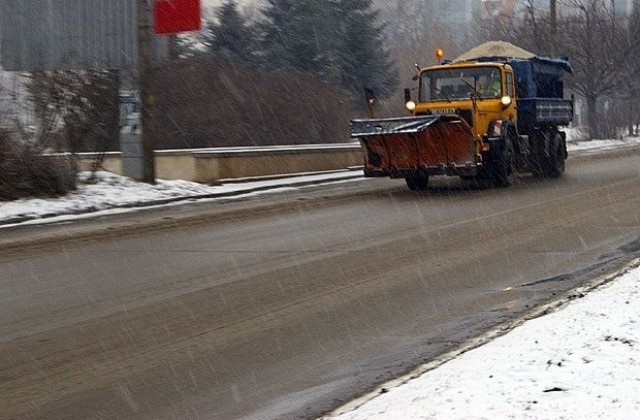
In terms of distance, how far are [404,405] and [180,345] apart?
278cm

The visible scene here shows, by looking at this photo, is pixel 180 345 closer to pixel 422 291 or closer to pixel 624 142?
pixel 422 291

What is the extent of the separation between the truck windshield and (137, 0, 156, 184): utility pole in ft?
20.4

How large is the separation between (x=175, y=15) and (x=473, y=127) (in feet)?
23.7

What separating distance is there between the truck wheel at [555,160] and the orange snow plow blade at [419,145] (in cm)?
609

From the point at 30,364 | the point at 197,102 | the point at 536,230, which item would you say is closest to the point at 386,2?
the point at 197,102

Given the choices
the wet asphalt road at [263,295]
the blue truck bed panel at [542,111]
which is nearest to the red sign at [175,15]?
the wet asphalt road at [263,295]

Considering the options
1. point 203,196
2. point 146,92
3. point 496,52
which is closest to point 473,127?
point 203,196

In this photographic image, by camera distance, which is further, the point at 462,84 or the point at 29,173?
the point at 462,84

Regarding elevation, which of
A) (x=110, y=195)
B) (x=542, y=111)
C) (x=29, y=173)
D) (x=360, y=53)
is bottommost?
(x=110, y=195)

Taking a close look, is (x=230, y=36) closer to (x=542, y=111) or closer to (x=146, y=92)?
(x=542, y=111)

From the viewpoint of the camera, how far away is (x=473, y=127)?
931 inches

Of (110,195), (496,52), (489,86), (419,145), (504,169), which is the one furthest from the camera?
(496,52)

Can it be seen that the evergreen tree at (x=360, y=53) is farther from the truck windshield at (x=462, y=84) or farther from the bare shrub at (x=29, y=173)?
the bare shrub at (x=29, y=173)

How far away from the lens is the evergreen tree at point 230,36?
4969 cm
